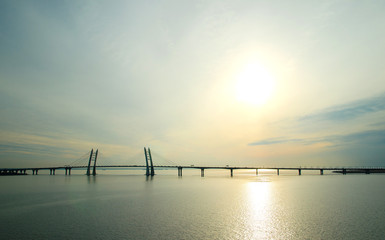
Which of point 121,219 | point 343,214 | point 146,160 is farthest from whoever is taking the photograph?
point 146,160

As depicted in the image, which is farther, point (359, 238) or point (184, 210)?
point (184, 210)

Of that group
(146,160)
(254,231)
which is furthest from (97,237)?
(146,160)

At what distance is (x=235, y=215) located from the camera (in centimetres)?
3044

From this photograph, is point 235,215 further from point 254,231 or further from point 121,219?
point 121,219

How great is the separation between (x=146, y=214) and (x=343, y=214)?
27141 millimetres

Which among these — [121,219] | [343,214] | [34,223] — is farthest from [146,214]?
[343,214]

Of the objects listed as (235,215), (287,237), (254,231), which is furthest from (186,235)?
(235,215)

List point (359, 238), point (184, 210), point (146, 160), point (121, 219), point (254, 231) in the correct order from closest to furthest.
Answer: point (359, 238)
point (254, 231)
point (121, 219)
point (184, 210)
point (146, 160)

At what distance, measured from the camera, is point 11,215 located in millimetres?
28828

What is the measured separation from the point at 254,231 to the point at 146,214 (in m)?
15.1

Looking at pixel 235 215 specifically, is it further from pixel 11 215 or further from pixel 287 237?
pixel 11 215

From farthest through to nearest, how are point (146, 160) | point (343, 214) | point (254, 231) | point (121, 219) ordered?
point (146, 160) < point (343, 214) < point (121, 219) < point (254, 231)

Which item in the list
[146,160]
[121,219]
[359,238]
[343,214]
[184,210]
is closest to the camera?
[359,238]

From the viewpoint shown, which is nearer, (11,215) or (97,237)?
(97,237)
